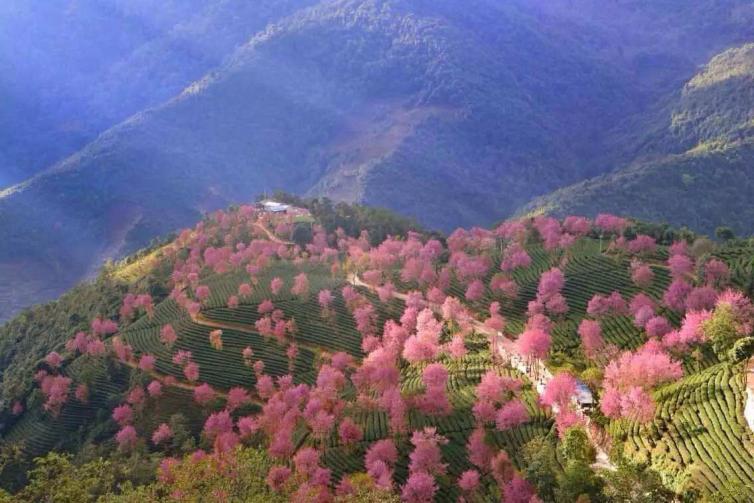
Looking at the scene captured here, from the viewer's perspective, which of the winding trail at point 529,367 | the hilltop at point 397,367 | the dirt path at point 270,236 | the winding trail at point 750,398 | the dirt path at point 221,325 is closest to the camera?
the winding trail at point 750,398

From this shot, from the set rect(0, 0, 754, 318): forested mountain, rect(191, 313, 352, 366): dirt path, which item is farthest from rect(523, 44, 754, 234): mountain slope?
rect(191, 313, 352, 366): dirt path

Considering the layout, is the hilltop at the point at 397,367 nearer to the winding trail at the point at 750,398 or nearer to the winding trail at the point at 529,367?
the winding trail at the point at 529,367

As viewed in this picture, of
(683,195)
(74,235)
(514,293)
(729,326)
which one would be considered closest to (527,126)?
(683,195)

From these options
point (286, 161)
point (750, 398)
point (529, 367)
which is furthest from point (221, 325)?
point (286, 161)

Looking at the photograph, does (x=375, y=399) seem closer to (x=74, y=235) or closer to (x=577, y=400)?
(x=577, y=400)

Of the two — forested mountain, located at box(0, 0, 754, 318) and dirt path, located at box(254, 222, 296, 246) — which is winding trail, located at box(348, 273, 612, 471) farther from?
forested mountain, located at box(0, 0, 754, 318)

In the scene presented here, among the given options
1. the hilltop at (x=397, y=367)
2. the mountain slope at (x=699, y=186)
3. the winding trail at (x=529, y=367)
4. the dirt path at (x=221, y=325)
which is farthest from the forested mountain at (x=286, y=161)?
the winding trail at (x=529, y=367)
